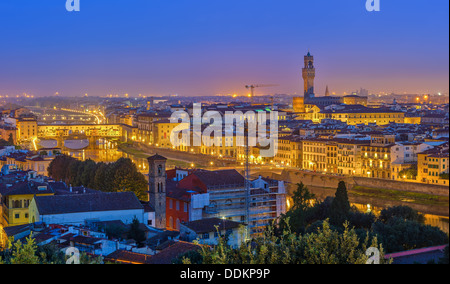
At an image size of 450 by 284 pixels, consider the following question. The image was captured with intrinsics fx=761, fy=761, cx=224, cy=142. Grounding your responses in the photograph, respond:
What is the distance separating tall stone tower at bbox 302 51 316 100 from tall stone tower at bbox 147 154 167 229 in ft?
86.5

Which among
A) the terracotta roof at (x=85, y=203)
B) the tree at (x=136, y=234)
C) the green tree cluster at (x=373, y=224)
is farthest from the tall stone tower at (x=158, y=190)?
the tree at (x=136, y=234)

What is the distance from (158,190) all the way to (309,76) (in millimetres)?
27199

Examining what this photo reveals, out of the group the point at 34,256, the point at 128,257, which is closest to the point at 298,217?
the point at 128,257

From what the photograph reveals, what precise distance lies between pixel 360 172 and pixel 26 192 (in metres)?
8.70

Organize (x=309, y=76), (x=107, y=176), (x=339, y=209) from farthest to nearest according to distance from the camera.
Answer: (x=309, y=76) → (x=107, y=176) → (x=339, y=209)

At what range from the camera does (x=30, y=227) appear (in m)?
7.14

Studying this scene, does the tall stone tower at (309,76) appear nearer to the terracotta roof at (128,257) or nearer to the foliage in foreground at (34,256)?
the terracotta roof at (128,257)

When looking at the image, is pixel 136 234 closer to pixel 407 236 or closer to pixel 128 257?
pixel 128 257

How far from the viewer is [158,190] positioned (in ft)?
28.9

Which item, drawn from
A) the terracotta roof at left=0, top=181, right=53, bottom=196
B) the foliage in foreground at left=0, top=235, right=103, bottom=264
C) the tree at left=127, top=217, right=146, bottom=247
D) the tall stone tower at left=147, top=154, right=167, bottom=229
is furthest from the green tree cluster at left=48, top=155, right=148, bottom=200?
the foliage in foreground at left=0, top=235, right=103, bottom=264

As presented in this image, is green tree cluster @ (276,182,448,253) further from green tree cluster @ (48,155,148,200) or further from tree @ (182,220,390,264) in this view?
green tree cluster @ (48,155,148,200)

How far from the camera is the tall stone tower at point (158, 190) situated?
28.5 ft

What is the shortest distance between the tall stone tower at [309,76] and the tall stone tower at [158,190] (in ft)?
86.5

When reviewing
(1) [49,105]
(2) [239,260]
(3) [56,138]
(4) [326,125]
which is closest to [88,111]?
(1) [49,105]
